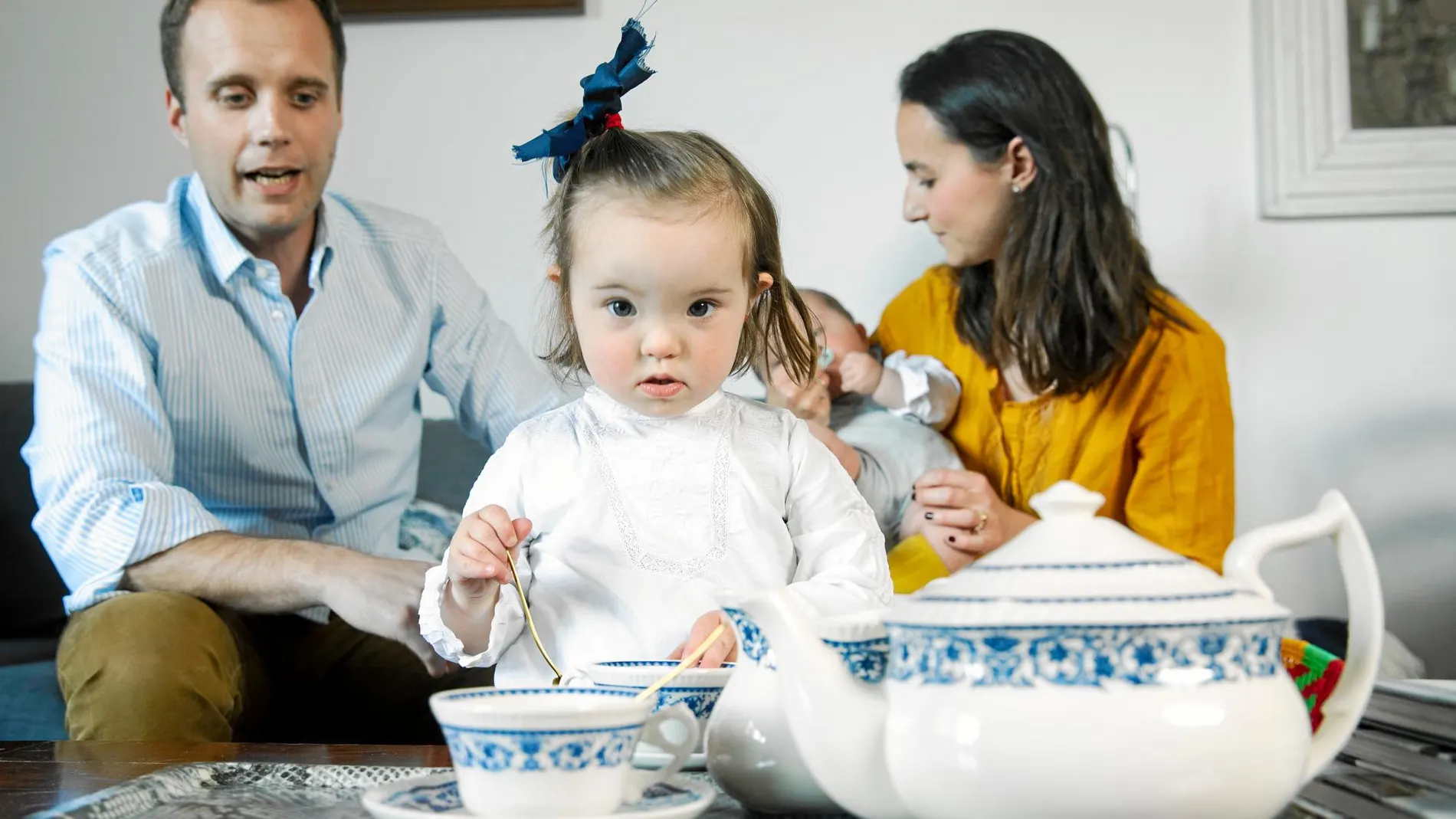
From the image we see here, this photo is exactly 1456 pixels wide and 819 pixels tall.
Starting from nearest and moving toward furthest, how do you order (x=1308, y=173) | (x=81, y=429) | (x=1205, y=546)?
(x=81, y=429)
(x=1205, y=546)
(x=1308, y=173)

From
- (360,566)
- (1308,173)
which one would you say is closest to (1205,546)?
(1308,173)

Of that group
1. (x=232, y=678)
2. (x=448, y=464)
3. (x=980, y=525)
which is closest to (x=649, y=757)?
(x=232, y=678)

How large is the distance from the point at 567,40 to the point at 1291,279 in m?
1.35

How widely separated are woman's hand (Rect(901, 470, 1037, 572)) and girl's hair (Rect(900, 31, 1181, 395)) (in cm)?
22

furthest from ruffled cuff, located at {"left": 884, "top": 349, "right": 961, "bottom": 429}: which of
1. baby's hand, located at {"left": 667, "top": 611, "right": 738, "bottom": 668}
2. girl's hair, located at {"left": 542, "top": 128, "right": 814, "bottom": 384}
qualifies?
baby's hand, located at {"left": 667, "top": 611, "right": 738, "bottom": 668}

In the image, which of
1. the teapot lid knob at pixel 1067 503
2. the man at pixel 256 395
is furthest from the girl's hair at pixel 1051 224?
the teapot lid knob at pixel 1067 503

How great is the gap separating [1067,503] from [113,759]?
0.66 metres

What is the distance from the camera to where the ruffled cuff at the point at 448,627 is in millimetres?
1023

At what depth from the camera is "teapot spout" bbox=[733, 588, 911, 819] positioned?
22.6 inches

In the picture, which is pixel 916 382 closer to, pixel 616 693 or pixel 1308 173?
pixel 1308 173

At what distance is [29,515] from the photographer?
209 cm

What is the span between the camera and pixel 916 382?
74.2 inches

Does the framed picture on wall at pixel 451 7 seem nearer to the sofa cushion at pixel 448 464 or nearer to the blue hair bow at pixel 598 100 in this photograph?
the sofa cushion at pixel 448 464

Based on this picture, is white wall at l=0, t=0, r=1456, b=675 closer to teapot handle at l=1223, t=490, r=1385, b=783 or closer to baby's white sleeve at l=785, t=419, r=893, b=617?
baby's white sleeve at l=785, t=419, r=893, b=617
